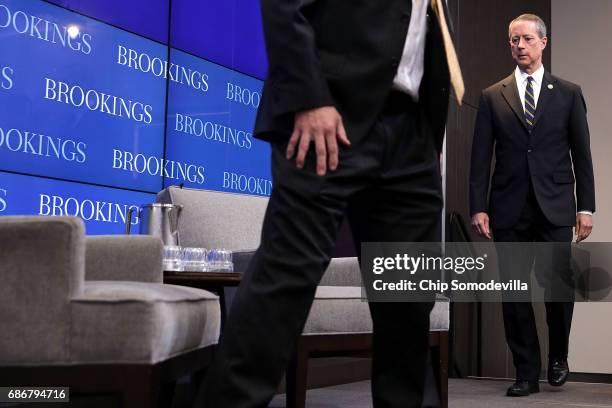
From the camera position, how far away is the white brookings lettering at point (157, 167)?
12.0 feet

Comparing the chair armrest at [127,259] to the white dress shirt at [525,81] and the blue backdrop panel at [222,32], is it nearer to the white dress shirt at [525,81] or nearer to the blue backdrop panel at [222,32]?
the blue backdrop panel at [222,32]

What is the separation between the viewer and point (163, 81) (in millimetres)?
3893

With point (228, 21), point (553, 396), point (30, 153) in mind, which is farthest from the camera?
point (228, 21)

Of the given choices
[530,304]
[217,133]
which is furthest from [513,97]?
[217,133]

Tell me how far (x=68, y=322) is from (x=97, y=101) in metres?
2.12

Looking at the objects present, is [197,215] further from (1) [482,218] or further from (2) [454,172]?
(2) [454,172]

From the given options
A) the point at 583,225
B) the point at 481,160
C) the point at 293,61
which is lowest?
the point at 583,225

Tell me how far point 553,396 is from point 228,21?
8.08 ft

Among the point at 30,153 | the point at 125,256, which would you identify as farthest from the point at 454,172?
the point at 125,256

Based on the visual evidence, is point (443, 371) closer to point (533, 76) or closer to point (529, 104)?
point (529, 104)

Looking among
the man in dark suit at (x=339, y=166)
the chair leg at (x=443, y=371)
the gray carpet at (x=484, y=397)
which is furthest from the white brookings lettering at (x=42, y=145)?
the man in dark suit at (x=339, y=166)

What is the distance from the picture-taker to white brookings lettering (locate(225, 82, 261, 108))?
4301mm

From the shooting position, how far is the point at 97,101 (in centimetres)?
356

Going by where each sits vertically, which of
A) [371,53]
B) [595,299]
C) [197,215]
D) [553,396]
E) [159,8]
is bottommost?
[553,396]
